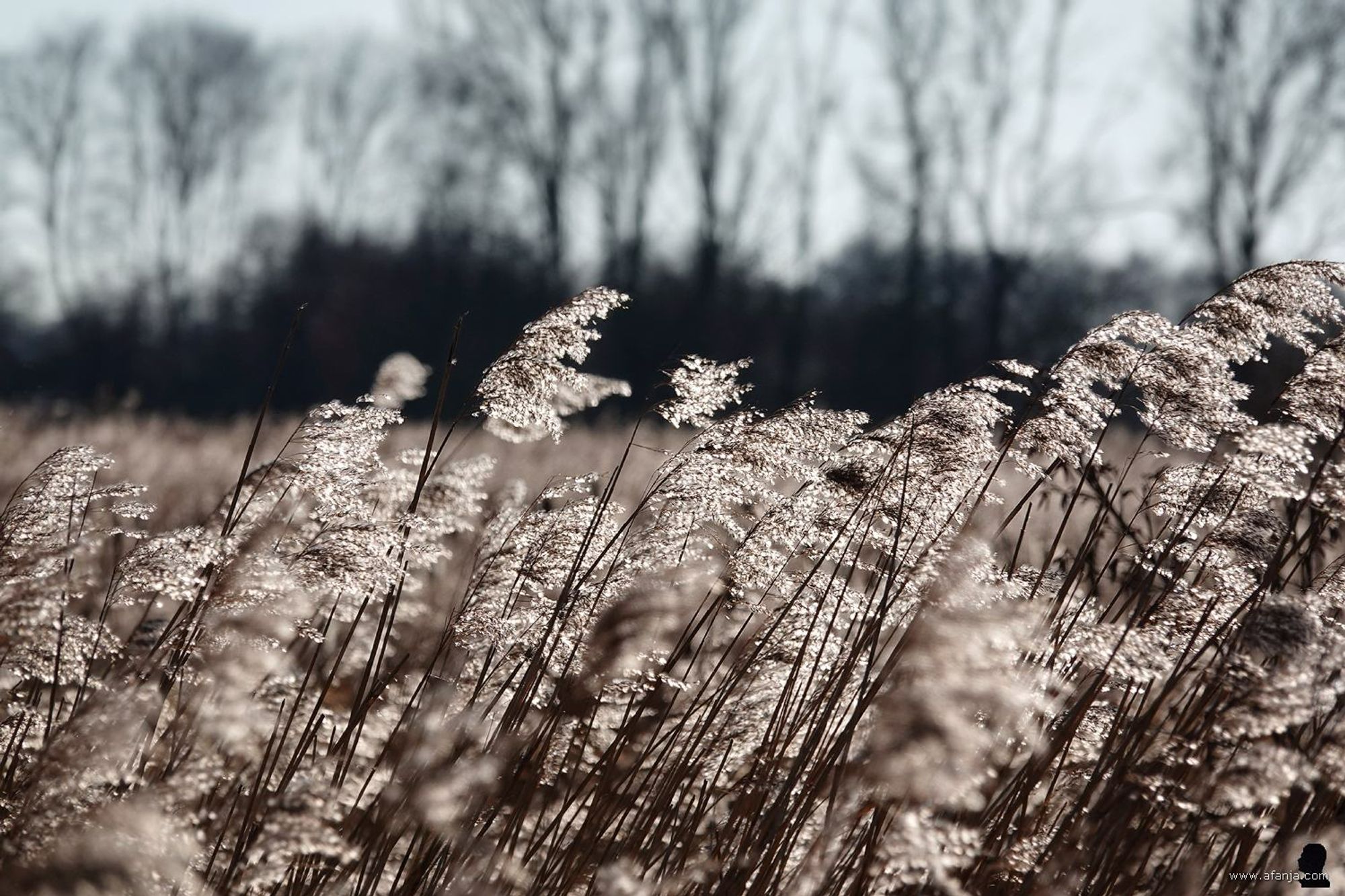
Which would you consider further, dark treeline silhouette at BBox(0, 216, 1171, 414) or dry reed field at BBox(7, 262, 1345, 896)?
dark treeline silhouette at BBox(0, 216, 1171, 414)

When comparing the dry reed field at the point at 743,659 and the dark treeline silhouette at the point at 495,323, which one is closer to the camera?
the dry reed field at the point at 743,659

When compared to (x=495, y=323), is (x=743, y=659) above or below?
above

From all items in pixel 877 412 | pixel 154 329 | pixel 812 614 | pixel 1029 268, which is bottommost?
pixel 154 329

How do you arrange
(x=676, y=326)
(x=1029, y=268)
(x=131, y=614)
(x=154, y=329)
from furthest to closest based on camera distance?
1. (x=154, y=329)
2. (x=676, y=326)
3. (x=1029, y=268)
4. (x=131, y=614)

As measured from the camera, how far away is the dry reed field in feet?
5.79

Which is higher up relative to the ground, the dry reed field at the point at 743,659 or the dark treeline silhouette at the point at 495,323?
the dry reed field at the point at 743,659

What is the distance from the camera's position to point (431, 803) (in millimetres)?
1491

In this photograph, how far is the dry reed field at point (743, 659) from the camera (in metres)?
1.76

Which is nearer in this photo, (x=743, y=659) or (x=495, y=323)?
(x=743, y=659)

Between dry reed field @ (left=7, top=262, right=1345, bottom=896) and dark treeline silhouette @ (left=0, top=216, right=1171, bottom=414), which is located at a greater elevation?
dry reed field @ (left=7, top=262, right=1345, bottom=896)

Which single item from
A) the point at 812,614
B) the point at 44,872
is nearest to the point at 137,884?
the point at 44,872

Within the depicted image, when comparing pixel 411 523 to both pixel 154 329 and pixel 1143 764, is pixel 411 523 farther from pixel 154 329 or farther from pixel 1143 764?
pixel 154 329

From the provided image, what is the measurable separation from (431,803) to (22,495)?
1.44 meters

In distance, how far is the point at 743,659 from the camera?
8.51 ft
